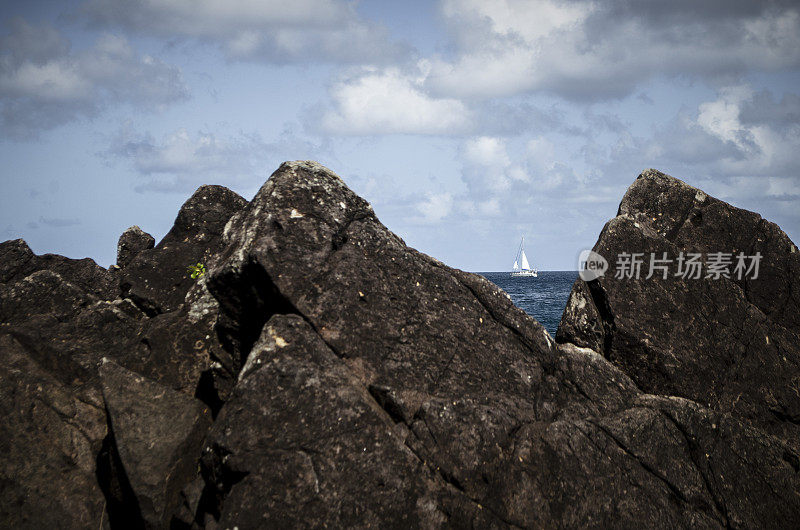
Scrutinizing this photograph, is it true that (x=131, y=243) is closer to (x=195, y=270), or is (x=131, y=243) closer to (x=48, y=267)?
(x=48, y=267)

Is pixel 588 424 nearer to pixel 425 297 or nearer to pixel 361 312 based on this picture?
pixel 425 297

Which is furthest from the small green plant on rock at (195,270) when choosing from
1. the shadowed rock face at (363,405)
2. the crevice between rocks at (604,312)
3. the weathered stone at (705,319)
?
the crevice between rocks at (604,312)

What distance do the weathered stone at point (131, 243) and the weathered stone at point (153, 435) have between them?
15133mm

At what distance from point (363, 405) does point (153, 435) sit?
10.5ft

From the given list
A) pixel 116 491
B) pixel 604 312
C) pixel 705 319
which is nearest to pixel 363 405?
pixel 116 491

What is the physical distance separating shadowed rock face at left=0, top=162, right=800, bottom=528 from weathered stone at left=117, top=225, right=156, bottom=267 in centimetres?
1226

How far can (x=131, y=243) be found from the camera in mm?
22531

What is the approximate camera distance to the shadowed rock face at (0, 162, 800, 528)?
22.3 ft

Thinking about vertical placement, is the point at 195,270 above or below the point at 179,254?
below

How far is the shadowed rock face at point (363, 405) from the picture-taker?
22.3 ft

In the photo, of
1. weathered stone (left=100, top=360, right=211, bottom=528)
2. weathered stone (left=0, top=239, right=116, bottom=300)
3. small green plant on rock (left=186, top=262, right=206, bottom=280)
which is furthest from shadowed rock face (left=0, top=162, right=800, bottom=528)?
weathered stone (left=0, top=239, right=116, bottom=300)

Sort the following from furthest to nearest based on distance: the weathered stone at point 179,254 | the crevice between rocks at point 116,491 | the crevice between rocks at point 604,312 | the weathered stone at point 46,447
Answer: the weathered stone at point 179,254, the crevice between rocks at point 604,312, the weathered stone at point 46,447, the crevice between rocks at point 116,491

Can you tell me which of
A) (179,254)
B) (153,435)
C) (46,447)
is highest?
(179,254)

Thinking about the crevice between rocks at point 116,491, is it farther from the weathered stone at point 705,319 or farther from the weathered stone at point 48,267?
the weathered stone at point 48,267
